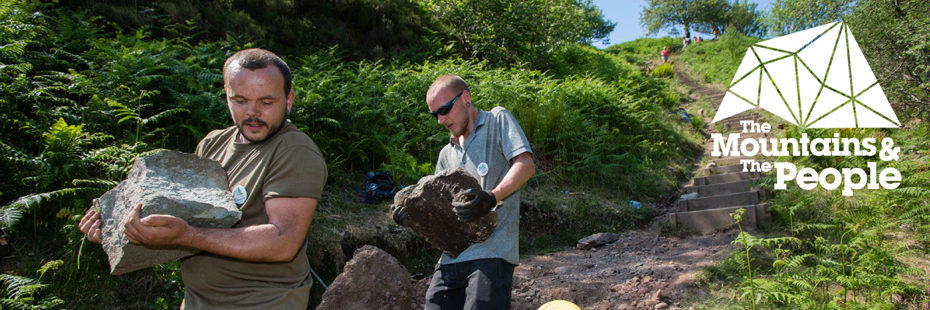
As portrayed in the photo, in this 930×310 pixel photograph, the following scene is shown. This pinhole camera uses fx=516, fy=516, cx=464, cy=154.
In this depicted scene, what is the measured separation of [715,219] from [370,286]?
17.3 ft

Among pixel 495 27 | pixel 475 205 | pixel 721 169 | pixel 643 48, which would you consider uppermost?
pixel 643 48

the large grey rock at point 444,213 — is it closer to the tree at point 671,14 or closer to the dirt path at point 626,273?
the dirt path at point 626,273

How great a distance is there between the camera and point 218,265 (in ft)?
5.73

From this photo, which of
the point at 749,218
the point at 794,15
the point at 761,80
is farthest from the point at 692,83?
the point at 749,218

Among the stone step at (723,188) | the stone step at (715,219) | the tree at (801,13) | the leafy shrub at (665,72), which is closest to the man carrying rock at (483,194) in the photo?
the stone step at (715,219)

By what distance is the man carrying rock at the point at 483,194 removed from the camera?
2.46 m

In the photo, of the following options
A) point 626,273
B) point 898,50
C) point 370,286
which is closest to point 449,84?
point 370,286

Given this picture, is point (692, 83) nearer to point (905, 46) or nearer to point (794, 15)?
point (794, 15)

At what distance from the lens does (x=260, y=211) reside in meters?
1.75

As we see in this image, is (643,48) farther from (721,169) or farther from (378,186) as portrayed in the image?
(378,186)

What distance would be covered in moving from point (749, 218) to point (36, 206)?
806 centimetres

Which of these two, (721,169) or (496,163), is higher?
(496,163)

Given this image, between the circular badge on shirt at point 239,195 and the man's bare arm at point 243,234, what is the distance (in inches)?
7.0

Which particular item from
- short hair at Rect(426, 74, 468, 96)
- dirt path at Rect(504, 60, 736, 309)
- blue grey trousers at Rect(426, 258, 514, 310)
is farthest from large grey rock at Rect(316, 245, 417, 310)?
short hair at Rect(426, 74, 468, 96)
